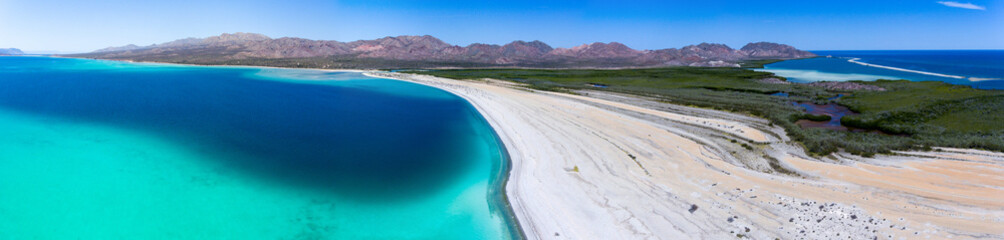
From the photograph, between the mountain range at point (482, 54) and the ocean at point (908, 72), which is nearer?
the ocean at point (908, 72)

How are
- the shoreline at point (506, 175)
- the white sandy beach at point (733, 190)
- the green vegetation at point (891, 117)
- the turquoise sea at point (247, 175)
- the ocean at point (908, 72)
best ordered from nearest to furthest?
the white sandy beach at point (733, 190), the turquoise sea at point (247, 175), the shoreline at point (506, 175), the green vegetation at point (891, 117), the ocean at point (908, 72)

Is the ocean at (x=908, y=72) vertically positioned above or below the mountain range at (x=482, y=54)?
below

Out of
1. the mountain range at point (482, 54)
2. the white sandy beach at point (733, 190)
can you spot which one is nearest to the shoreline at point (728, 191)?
the white sandy beach at point (733, 190)

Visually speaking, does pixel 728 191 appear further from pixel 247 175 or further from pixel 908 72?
pixel 908 72

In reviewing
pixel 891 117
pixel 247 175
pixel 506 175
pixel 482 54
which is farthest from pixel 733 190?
pixel 482 54

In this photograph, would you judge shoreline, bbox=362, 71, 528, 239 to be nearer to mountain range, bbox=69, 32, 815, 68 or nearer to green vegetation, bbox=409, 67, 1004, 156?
green vegetation, bbox=409, 67, 1004, 156

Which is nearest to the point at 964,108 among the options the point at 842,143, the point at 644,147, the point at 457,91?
the point at 842,143

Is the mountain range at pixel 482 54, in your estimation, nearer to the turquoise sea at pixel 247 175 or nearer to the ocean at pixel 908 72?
the ocean at pixel 908 72

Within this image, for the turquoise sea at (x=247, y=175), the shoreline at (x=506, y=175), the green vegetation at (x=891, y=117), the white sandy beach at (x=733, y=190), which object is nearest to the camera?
the white sandy beach at (x=733, y=190)
